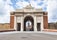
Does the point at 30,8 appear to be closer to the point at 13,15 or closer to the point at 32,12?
the point at 32,12

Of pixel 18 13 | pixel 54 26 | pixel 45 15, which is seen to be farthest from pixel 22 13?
pixel 54 26

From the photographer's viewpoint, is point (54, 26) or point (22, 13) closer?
point (22, 13)

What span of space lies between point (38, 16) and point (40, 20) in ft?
4.28

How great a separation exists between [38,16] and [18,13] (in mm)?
5831

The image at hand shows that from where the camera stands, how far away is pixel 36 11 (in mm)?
37188

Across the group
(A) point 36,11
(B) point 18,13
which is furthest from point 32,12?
(B) point 18,13

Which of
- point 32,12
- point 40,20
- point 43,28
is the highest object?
point 32,12

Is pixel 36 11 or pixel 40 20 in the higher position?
pixel 36 11

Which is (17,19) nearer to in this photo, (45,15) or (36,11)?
(36,11)

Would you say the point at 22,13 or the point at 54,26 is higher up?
the point at 22,13

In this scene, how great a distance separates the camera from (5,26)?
140ft

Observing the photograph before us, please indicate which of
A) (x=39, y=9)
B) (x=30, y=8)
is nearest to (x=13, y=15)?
(x=30, y=8)

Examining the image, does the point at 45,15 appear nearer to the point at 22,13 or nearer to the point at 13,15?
the point at 22,13

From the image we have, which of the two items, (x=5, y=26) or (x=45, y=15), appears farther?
(x=5, y=26)
